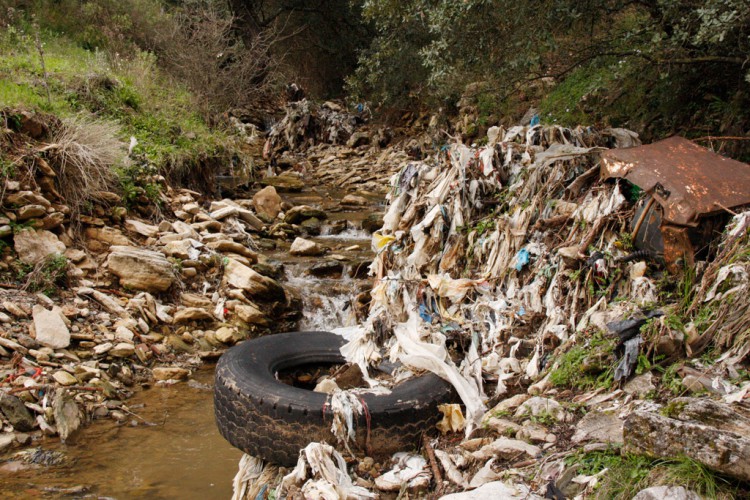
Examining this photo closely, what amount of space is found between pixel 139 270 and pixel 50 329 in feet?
4.66

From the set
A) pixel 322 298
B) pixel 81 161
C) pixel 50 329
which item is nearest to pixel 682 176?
pixel 322 298

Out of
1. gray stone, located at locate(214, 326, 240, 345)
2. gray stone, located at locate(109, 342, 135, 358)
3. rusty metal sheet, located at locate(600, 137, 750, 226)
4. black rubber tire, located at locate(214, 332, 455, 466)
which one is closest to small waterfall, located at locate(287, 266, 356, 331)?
gray stone, located at locate(214, 326, 240, 345)

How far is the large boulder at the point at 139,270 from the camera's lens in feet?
21.8

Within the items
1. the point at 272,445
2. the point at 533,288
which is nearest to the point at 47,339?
the point at 272,445

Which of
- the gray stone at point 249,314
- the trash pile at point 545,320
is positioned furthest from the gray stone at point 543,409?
the gray stone at point 249,314

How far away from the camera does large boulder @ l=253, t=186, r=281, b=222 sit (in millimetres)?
10985

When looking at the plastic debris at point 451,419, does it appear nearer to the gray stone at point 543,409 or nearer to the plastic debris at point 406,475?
the plastic debris at point 406,475

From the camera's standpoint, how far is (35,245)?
6.18 metres

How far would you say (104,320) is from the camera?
6.02 metres

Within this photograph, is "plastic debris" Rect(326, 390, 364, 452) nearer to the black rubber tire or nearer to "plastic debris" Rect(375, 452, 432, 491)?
the black rubber tire

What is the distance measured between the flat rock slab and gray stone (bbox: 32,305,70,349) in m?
5.14

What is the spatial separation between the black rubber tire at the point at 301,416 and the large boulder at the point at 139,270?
3.17 m

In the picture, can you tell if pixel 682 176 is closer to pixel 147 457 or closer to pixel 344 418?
pixel 344 418

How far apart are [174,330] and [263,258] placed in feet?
7.80
